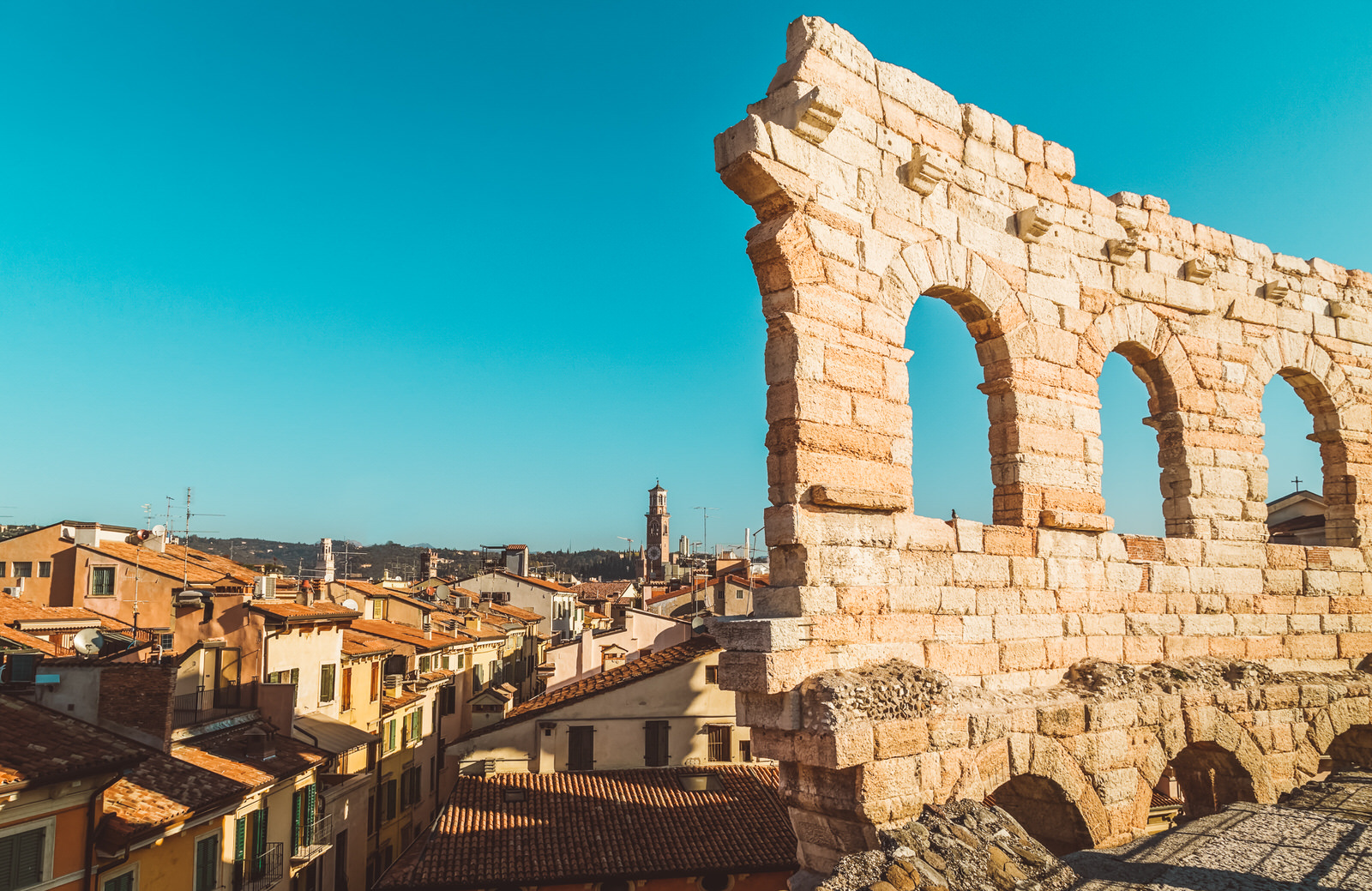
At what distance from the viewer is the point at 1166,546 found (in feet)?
28.6

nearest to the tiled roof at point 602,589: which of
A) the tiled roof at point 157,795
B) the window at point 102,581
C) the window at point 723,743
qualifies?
the window at point 102,581

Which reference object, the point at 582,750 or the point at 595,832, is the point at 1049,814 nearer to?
the point at 595,832

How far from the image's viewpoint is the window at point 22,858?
8555mm

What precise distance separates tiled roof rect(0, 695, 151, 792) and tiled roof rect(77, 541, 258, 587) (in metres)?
9.59

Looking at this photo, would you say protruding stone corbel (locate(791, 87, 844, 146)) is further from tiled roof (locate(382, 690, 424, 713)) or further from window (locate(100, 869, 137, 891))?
tiled roof (locate(382, 690, 424, 713))

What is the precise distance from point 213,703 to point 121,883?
6.93 meters

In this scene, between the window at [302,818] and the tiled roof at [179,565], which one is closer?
the window at [302,818]

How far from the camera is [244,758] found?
14672mm

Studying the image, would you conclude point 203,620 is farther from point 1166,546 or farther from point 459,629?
point 1166,546

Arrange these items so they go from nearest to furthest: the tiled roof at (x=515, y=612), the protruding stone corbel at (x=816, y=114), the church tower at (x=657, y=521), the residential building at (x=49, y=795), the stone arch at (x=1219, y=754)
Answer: the protruding stone corbel at (x=816, y=114) → the stone arch at (x=1219, y=754) → the residential building at (x=49, y=795) → the tiled roof at (x=515, y=612) → the church tower at (x=657, y=521)

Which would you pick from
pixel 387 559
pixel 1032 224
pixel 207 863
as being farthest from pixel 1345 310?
pixel 387 559

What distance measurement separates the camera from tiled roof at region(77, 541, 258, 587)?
21.9 metres

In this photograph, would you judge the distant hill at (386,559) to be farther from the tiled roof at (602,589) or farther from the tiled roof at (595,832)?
the tiled roof at (595,832)

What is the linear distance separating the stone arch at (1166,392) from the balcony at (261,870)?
13.1 meters
